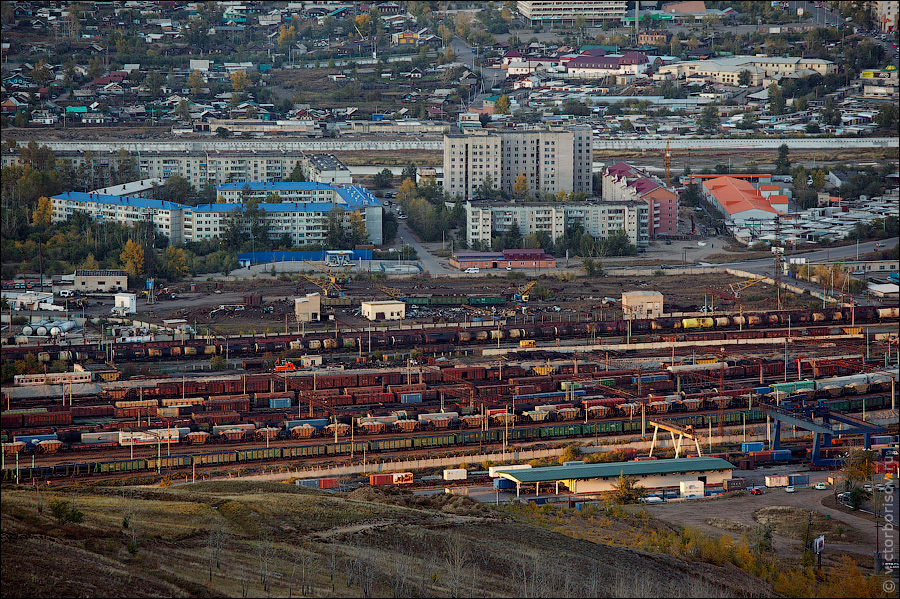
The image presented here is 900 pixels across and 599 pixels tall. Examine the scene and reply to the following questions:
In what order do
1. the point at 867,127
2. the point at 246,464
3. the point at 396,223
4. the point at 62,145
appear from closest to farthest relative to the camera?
the point at 246,464 → the point at 396,223 → the point at 62,145 → the point at 867,127

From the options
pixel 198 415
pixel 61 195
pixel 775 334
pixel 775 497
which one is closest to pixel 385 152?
pixel 61 195

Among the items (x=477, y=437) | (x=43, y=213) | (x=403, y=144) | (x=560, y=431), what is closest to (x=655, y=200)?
(x=403, y=144)

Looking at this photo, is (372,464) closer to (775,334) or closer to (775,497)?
(775,497)

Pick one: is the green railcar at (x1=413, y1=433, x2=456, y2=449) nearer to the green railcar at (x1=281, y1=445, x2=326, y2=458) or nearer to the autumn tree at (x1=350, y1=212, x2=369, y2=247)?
the green railcar at (x1=281, y1=445, x2=326, y2=458)

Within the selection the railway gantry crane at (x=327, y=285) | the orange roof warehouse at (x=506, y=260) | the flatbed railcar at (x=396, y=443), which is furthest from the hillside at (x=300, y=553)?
the orange roof warehouse at (x=506, y=260)

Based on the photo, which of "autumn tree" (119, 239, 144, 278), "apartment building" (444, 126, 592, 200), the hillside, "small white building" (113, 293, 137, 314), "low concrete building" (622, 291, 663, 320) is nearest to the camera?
the hillside

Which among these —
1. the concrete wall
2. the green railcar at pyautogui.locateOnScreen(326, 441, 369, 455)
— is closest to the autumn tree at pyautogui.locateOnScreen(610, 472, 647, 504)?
the green railcar at pyautogui.locateOnScreen(326, 441, 369, 455)

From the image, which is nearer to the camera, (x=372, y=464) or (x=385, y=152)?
(x=372, y=464)
